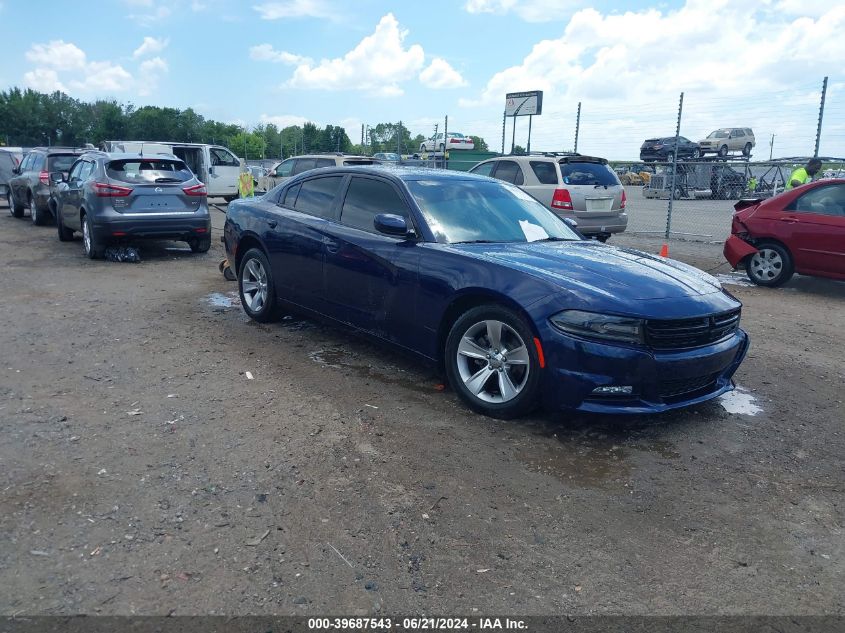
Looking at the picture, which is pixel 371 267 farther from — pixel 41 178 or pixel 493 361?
pixel 41 178

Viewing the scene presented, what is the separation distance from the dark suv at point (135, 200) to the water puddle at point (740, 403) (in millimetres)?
8702

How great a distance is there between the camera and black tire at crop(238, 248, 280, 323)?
6.54m

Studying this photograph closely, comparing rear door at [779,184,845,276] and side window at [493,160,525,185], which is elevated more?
side window at [493,160,525,185]

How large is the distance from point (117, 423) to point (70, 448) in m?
0.41

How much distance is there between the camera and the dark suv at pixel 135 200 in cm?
1032

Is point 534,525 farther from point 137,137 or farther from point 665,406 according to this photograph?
point 137,137

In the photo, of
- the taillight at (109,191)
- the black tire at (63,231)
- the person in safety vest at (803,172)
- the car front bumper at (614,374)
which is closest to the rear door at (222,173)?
the black tire at (63,231)

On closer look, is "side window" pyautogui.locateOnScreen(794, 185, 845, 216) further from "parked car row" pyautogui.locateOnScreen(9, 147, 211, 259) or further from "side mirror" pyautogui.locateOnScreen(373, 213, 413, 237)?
"parked car row" pyautogui.locateOnScreen(9, 147, 211, 259)

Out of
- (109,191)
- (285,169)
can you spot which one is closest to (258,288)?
(109,191)

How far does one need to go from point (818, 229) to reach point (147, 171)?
9.84 m

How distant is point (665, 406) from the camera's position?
4.05 meters

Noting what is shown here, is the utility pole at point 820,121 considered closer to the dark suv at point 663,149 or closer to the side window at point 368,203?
the side window at point 368,203

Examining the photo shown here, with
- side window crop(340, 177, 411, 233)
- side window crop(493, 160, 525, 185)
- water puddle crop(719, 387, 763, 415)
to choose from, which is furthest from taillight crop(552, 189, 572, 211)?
water puddle crop(719, 387, 763, 415)

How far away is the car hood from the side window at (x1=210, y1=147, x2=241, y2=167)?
1835cm
